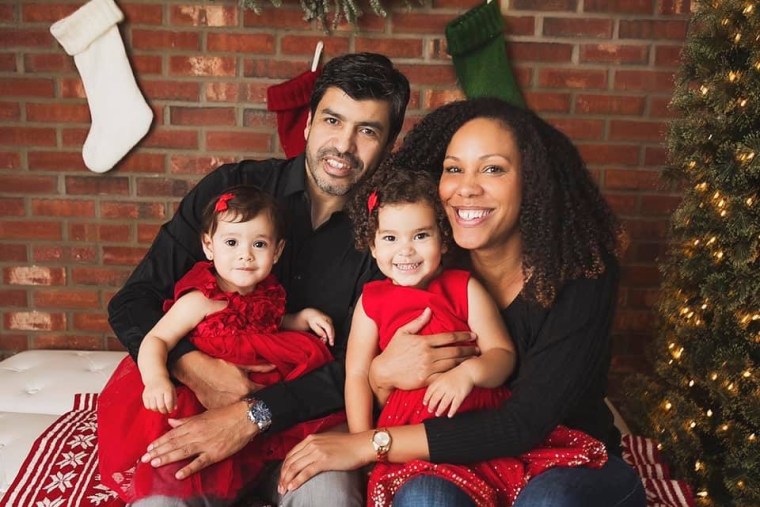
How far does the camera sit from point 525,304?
158cm

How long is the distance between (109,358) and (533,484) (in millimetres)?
1771

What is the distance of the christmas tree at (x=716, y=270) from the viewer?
182 cm

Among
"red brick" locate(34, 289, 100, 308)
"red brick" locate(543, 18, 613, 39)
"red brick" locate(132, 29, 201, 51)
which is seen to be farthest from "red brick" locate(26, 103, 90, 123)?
"red brick" locate(543, 18, 613, 39)

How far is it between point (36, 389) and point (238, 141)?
117 cm

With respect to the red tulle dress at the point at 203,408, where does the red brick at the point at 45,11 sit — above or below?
above

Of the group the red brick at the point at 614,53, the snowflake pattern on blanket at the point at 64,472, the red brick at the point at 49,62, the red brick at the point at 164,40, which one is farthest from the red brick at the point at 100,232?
the red brick at the point at 614,53

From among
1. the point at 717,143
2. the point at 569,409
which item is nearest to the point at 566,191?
the point at 569,409

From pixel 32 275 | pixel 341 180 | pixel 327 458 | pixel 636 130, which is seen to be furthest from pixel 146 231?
pixel 636 130

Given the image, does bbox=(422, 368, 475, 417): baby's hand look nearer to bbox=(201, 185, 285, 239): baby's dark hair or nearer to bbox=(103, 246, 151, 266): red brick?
bbox=(201, 185, 285, 239): baby's dark hair

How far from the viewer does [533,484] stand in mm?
1384

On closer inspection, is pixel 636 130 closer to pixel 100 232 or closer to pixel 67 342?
pixel 100 232

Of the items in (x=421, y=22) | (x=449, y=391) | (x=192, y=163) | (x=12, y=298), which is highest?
(x=421, y=22)

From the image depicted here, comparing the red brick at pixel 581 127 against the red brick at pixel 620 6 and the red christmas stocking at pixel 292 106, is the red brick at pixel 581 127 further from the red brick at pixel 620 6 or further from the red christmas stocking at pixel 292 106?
the red christmas stocking at pixel 292 106

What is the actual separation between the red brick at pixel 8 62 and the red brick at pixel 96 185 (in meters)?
0.47
